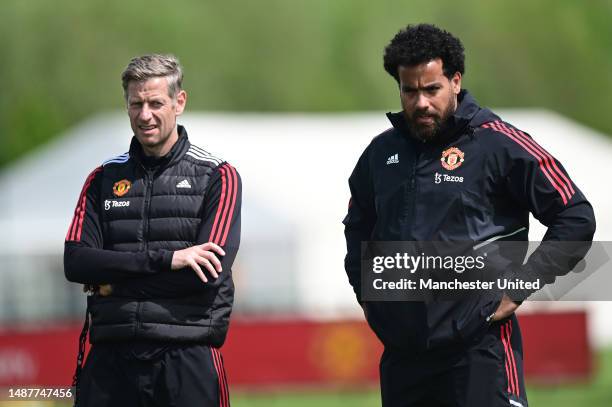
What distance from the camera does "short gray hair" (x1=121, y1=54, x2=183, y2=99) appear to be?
19.4 ft

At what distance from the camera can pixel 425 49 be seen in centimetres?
557

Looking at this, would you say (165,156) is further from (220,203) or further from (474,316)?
(474,316)

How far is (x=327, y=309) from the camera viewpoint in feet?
72.4

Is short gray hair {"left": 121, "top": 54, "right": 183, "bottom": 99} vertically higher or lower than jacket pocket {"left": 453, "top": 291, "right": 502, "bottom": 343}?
higher

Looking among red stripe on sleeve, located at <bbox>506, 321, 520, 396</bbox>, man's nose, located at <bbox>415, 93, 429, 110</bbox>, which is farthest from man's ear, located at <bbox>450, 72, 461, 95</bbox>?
red stripe on sleeve, located at <bbox>506, 321, 520, 396</bbox>

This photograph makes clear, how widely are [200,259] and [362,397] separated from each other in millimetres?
9361

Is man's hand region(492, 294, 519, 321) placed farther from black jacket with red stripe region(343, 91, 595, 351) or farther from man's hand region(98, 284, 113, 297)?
man's hand region(98, 284, 113, 297)

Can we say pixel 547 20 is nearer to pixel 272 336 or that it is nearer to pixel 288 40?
pixel 288 40

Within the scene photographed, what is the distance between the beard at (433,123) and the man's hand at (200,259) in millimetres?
1068

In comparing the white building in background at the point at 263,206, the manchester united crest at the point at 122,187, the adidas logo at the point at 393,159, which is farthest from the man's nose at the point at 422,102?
the white building in background at the point at 263,206

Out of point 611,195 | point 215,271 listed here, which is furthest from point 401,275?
point 611,195

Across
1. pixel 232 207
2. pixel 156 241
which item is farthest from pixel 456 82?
pixel 156 241

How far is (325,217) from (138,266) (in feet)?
54.7

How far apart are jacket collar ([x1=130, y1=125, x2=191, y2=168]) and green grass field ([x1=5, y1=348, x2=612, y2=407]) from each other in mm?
8334
